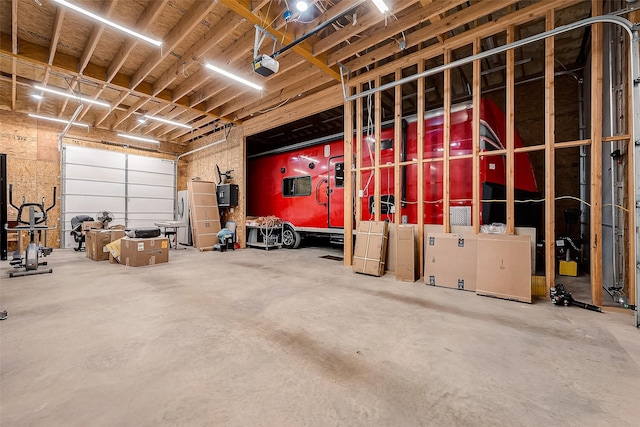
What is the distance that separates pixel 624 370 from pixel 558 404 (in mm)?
820

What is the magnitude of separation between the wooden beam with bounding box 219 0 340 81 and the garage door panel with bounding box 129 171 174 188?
8398 millimetres

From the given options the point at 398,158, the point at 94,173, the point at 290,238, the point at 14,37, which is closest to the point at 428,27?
the point at 398,158

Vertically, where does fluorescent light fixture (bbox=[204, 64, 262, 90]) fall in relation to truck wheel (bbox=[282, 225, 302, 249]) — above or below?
above

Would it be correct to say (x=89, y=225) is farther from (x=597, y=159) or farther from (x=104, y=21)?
(x=597, y=159)

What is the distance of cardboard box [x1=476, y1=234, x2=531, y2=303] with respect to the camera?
3379 mm

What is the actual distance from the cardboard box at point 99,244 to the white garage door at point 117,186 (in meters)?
3.36

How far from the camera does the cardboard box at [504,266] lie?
338cm

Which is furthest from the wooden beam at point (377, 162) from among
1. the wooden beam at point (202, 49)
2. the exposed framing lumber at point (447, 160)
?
the wooden beam at point (202, 49)

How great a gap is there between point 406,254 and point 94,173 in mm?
10367

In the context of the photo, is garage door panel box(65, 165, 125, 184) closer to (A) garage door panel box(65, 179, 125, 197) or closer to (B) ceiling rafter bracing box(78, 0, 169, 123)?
(A) garage door panel box(65, 179, 125, 197)

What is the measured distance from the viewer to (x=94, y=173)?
9.16 metres

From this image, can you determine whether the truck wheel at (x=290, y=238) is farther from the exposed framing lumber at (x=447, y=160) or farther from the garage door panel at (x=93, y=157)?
the garage door panel at (x=93, y=157)

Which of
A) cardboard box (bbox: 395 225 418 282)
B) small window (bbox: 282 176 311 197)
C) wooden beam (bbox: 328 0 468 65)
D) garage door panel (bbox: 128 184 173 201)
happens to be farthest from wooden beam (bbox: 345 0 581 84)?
garage door panel (bbox: 128 184 173 201)

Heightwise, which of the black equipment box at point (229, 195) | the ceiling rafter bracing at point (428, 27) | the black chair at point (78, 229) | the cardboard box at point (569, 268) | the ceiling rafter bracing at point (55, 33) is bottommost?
the cardboard box at point (569, 268)
